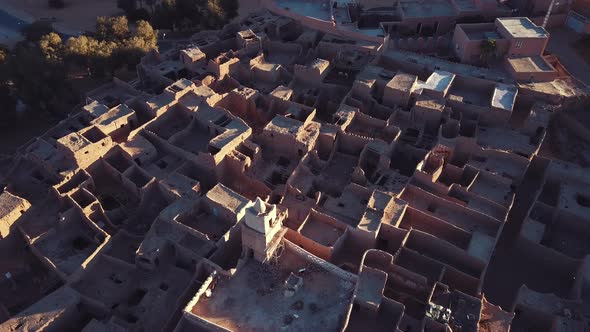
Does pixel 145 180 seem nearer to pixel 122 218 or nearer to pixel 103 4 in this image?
pixel 122 218

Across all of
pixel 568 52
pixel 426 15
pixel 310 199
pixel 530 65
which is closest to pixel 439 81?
pixel 530 65

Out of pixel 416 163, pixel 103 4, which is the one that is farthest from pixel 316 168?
pixel 103 4

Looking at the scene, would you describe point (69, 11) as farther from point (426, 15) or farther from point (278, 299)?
point (278, 299)

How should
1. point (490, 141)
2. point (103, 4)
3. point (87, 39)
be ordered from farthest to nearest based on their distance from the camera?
point (103, 4) < point (87, 39) < point (490, 141)

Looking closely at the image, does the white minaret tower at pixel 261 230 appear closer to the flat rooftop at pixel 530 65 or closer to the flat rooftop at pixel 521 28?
the flat rooftop at pixel 530 65

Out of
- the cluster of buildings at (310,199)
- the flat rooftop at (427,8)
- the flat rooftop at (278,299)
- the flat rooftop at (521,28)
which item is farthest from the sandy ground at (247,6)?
the flat rooftop at (278,299)
